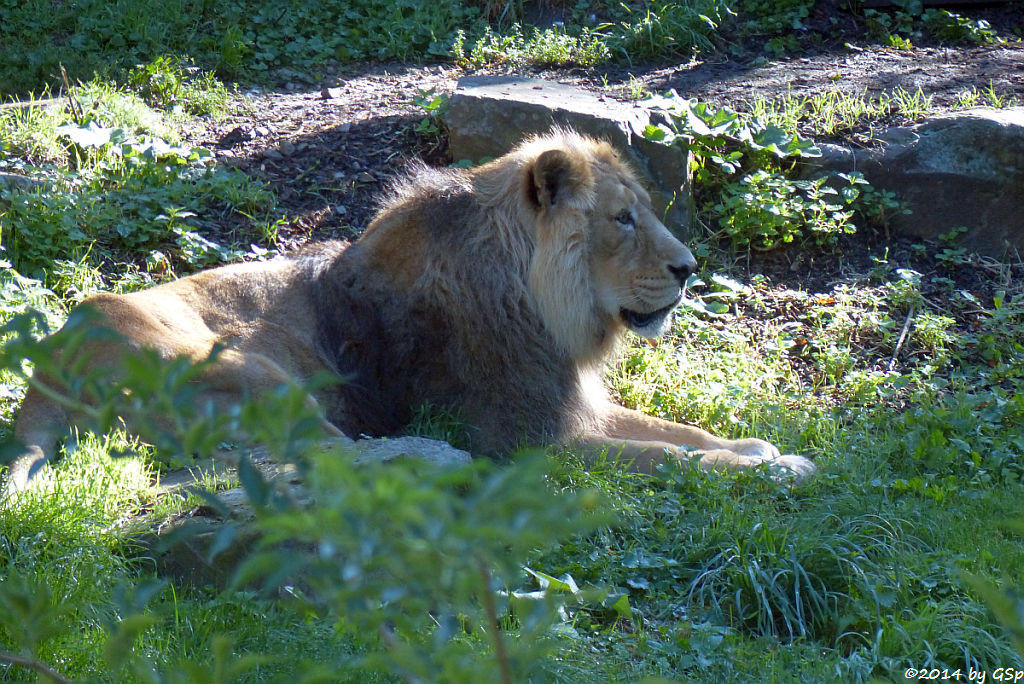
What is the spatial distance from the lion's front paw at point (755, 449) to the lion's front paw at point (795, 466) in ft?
0.16

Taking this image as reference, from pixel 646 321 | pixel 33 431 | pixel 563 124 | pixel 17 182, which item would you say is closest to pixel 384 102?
pixel 563 124

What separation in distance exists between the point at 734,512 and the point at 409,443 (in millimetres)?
1310

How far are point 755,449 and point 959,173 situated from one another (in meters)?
3.32

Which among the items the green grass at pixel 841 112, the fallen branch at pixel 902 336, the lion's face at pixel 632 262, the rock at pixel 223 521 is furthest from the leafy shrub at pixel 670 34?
the rock at pixel 223 521

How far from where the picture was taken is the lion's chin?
487 centimetres

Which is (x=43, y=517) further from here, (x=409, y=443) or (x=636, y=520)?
(x=636, y=520)

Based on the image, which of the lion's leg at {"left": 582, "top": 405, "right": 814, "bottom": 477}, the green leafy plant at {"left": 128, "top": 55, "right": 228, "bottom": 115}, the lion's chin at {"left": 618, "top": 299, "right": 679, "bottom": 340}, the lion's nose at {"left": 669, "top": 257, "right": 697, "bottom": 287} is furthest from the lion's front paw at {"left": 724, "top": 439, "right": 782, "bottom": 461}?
the green leafy plant at {"left": 128, "top": 55, "right": 228, "bottom": 115}

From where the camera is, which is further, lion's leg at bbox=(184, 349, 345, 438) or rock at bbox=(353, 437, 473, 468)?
lion's leg at bbox=(184, 349, 345, 438)

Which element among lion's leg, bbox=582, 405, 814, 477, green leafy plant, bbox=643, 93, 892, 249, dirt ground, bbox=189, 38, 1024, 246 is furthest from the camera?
dirt ground, bbox=189, 38, 1024, 246

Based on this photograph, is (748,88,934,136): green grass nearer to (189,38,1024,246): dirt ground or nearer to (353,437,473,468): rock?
(189,38,1024,246): dirt ground

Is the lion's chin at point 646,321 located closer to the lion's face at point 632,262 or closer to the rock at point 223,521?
the lion's face at point 632,262

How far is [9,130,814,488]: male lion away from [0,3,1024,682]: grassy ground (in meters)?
0.39

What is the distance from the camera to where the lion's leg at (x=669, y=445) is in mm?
4531

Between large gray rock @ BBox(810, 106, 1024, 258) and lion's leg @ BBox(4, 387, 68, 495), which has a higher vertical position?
large gray rock @ BBox(810, 106, 1024, 258)
